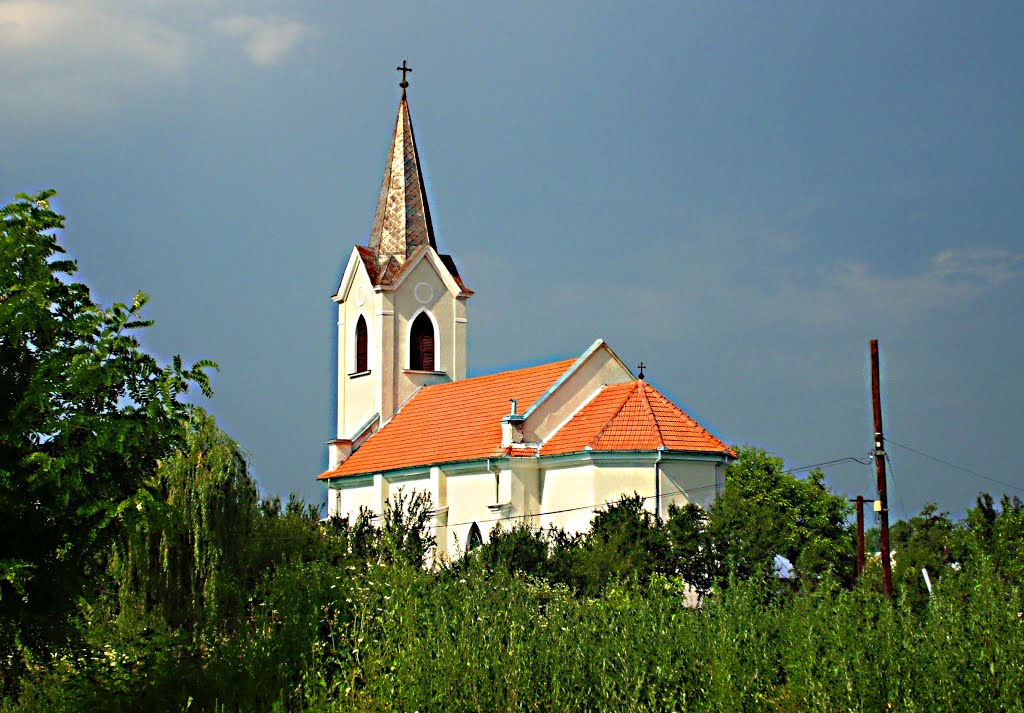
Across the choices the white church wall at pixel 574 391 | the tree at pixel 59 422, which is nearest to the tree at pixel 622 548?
the white church wall at pixel 574 391

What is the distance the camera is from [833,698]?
11.1 metres

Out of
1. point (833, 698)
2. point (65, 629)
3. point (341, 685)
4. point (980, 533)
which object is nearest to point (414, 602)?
point (341, 685)

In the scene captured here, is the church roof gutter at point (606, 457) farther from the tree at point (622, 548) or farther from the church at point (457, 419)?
the tree at point (622, 548)

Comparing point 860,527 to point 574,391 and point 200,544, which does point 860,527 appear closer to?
point 574,391

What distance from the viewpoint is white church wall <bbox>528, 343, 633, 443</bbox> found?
4091 centimetres

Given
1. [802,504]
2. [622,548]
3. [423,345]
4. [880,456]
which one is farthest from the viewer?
[802,504]

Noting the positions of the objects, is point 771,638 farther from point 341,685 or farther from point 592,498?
point 592,498

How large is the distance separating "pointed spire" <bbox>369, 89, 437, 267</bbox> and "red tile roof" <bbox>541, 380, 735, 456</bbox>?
536 inches

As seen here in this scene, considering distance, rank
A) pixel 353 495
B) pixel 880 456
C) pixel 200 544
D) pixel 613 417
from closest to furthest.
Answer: pixel 200 544 → pixel 880 456 → pixel 613 417 → pixel 353 495

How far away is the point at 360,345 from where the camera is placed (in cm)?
5253

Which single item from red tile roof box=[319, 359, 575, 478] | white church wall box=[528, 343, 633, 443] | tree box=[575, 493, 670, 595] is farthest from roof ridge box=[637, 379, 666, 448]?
tree box=[575, 493, 670, 595]

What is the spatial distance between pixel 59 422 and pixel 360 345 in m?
41.4

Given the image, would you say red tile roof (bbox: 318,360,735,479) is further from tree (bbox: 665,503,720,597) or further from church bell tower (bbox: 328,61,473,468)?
tree (bbox: 665,503,720,597)

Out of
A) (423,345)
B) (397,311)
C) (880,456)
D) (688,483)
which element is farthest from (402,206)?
(880,456)
